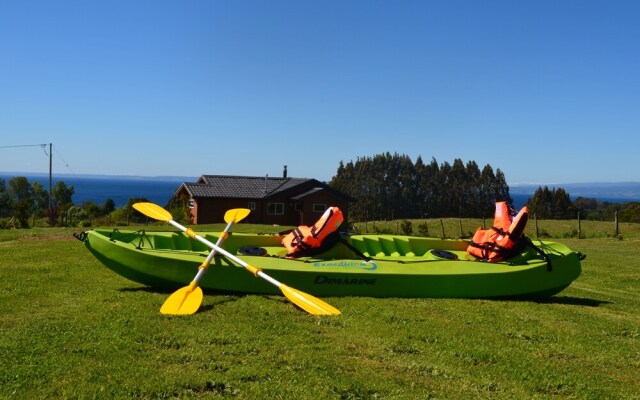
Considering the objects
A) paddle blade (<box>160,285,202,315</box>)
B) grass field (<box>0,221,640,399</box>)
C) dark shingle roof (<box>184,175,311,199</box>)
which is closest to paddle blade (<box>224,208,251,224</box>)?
grass field (<box>0,221,640,399</box>)

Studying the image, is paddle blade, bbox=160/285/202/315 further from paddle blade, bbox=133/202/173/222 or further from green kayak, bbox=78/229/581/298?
paddle blade, bbox=133/202/173/222

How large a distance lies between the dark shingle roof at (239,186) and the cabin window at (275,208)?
33.6 inches

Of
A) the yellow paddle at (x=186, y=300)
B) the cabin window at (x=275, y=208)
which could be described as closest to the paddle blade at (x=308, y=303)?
the yellow paddle at (x=186, y=300)

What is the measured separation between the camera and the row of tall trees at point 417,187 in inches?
3164

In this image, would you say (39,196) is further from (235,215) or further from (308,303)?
(308,303)

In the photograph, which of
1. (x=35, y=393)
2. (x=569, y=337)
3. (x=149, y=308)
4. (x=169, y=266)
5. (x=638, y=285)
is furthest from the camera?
(x=638, y=285)

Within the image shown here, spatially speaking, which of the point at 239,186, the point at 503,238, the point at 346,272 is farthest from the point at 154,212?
the point at 239,186

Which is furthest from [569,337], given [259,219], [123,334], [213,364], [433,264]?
[259,219]

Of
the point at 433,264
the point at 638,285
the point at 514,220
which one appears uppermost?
the point at 514,220

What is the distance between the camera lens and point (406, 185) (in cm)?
8694

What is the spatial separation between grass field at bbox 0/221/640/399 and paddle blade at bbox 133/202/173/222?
1.55m

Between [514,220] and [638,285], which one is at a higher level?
[514,220]

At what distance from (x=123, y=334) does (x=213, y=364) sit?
1.39 metres

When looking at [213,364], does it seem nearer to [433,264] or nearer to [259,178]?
[433,264]
